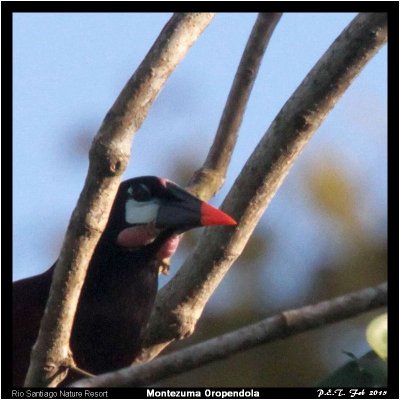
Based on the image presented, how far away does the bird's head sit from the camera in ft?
8.97

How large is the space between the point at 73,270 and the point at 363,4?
0.95 m

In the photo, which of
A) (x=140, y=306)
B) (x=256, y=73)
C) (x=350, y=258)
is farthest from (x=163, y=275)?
(x=350, y=258)

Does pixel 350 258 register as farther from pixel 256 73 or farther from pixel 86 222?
pixel 86 222

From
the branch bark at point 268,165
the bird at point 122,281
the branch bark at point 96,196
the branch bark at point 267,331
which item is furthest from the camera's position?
the bird at point 122,281

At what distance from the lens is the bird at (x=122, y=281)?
278 cm

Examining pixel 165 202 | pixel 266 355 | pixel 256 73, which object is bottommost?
pixel 266 355

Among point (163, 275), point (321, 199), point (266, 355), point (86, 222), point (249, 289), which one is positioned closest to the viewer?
point (86, 222)

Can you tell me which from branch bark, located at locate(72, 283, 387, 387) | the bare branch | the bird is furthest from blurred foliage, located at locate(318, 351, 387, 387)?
the bare branch

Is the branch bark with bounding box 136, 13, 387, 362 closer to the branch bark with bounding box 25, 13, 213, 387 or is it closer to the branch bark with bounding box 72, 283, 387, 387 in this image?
the branch bark with bounding box 25, 13, 213, 387

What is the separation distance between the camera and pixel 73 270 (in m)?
2.02

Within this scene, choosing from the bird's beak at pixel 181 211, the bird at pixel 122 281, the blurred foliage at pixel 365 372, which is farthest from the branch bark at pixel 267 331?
the bird at pixel 122 281

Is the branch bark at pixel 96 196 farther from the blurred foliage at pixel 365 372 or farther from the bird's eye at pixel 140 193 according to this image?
the bird's eye at pixel 140 193

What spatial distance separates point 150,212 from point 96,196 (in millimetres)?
851

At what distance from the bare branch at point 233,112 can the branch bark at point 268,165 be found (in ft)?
1.07
